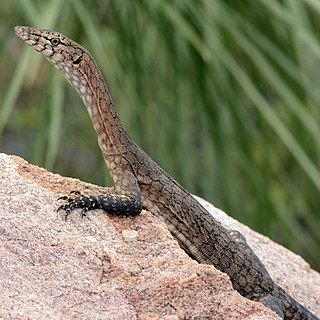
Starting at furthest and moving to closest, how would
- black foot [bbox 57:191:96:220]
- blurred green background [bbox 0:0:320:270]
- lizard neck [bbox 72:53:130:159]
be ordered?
blurred green background [bbox 0:0:320:270] < lizard neck [bbox 72:53:130:159] < black foot [bbox 57:191:96:220]

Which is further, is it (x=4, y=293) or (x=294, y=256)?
(x=294, y=256)

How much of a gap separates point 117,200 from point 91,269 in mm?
510

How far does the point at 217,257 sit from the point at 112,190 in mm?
484

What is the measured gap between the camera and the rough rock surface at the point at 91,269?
310 centimetres

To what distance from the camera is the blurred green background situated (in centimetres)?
511

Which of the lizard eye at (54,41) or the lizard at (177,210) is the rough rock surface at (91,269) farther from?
the lizard eye at (54,41)

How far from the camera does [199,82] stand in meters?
5.59

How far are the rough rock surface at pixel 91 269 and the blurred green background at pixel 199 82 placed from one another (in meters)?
1.14

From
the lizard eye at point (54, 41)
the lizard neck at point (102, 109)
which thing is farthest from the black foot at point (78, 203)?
the lizard eye at point (54, 41)

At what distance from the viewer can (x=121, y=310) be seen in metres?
3.13

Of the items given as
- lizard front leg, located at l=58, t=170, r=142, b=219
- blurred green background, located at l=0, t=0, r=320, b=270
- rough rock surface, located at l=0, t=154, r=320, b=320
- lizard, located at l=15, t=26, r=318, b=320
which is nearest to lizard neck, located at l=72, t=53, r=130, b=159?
lizard, located at l=15, t=26, r=318, b=320

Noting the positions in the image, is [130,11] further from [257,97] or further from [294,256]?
[294,256]

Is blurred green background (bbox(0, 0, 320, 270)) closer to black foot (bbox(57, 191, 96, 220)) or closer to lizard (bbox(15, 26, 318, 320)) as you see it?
lizard (bbox(15, 26, 318, 320))

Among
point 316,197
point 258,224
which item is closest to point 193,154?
point 258,224
